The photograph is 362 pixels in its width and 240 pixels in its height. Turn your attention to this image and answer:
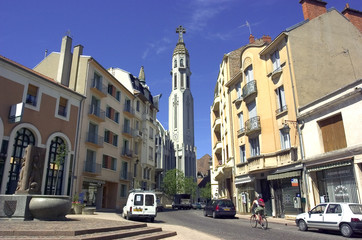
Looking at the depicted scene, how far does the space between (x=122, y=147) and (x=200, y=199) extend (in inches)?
2561

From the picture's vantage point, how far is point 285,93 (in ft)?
69.9

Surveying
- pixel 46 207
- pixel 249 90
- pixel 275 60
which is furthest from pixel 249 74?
pixel 46 207

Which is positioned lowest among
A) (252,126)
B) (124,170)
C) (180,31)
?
(124,170)

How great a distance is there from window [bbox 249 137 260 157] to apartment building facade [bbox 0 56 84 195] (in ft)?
51.2

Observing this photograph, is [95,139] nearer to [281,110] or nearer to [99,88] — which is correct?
[99,88]

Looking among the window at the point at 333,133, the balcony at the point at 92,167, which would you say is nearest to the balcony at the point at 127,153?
the balcony at the point at 92,167

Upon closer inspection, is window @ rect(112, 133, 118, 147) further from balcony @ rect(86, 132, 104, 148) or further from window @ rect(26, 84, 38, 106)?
window @ rect(26, 84, 38, 106)

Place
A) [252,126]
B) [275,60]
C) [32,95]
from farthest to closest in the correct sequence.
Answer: [252,126] → [275,60] → [32,95]

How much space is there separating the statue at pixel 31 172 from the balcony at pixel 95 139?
1442 cm

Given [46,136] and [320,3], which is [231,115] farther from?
[46,136]

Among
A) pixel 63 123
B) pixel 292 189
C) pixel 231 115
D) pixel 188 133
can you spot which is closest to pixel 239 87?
pixel 231 115

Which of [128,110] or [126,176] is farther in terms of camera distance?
[128,110]

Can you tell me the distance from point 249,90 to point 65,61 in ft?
59.9

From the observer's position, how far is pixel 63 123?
2386 centimetres
